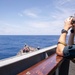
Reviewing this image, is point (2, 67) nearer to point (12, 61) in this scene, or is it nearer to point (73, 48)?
point (12, 61)

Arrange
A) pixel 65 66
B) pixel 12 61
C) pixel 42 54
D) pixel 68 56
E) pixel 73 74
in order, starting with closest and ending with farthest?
pixel 12 61 < pixel 68 56 < pixel 42 54 < pixel 65 66 < pixel 73 74

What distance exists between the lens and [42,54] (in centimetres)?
187

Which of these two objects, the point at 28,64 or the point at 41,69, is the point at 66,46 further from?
the point at 41,69

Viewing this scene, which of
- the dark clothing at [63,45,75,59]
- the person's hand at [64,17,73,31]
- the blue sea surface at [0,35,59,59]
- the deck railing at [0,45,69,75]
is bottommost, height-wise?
the blue sea surface at [0,35,59,59]

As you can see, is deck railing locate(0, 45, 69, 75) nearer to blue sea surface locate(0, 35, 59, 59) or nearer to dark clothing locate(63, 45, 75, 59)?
dark clothing locate(63, 45, 75, 59)

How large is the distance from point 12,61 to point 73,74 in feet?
5.25

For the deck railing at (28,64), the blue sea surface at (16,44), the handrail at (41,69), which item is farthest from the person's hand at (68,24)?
the blue sea surface at (16,44)

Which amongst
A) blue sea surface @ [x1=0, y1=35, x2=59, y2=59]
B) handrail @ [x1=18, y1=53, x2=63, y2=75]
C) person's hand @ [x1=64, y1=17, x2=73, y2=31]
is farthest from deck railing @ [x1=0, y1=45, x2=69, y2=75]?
blue sea surface @ [x1=0, y1=35, x2=59, y2=59]

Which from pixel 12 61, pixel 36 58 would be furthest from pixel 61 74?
pixel 12 61

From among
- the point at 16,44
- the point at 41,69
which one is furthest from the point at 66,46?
the point at 16,44

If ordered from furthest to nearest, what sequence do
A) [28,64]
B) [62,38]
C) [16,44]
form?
[16,44]
[62,38]
[28,64]

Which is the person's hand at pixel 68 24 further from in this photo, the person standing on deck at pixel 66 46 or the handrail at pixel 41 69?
the handrail at pixel 41 69

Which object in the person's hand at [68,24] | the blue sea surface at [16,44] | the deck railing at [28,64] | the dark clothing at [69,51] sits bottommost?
the blue sea surface at [16,44]

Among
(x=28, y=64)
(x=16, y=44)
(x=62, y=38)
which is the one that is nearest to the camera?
(x=28, y=64)
